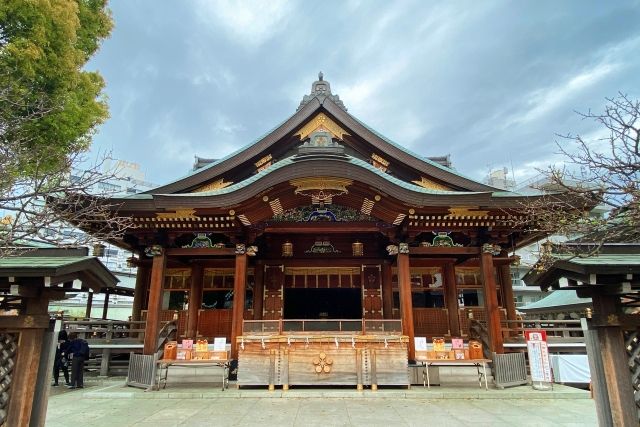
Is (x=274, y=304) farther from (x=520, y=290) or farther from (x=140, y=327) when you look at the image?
(x=520, y=290)

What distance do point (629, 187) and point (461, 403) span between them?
20.6 ft

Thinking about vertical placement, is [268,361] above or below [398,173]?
below

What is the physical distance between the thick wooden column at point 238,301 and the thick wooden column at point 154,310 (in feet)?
7.20

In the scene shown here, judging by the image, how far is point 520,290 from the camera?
3834 centimetres

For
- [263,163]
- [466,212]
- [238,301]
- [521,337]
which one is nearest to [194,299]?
[238,301]

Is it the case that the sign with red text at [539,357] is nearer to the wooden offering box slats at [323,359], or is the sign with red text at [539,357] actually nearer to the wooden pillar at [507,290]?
the wooden offering box slats at [323,359]

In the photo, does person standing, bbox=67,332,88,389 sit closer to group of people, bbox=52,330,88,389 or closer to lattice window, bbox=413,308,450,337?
group of people, bbox=52,330,88,389

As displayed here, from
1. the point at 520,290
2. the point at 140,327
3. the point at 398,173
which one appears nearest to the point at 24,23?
the point at 140,327

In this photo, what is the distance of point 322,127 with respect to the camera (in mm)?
14188

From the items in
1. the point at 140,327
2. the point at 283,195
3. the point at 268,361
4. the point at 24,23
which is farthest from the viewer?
the point at 140,327

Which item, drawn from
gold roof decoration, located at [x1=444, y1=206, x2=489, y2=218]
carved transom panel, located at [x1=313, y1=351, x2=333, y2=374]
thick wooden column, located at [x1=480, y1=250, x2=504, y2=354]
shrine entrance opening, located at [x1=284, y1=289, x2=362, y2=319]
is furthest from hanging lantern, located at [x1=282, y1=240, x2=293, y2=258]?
thick wooden column, located at [x1=480, y1=250, x2=504, y2=354]

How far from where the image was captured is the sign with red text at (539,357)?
9.98 metres

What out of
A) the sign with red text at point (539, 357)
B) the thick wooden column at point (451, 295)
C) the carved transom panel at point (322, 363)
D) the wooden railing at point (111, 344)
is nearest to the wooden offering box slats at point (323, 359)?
the carved transom panel at point (322, 363)

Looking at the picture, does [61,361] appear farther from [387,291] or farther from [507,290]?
[507,290]
